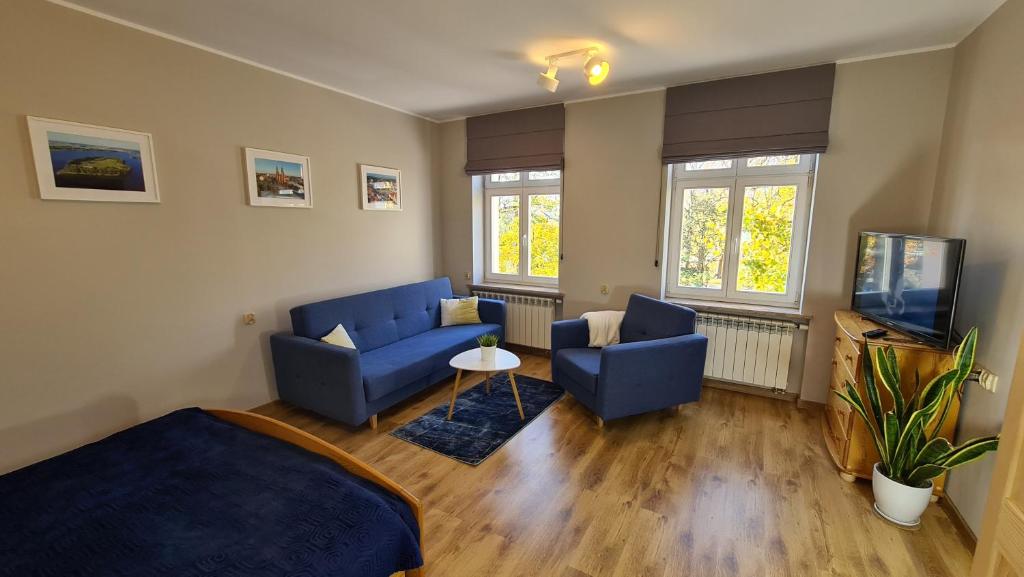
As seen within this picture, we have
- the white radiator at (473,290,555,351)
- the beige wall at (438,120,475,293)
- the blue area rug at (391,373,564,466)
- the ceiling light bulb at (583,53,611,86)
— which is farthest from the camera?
the beige wall at (438,120,475,293)

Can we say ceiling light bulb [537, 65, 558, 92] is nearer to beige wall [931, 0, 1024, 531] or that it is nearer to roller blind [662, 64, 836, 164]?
roller blind [662, 64, 836, 164]

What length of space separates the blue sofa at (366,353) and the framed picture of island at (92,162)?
1208 millimetres

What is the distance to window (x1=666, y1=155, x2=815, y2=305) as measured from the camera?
3.36 m

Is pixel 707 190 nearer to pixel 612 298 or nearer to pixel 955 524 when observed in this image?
pixel 612 298

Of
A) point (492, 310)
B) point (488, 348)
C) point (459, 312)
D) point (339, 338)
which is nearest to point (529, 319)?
point (492, 310)

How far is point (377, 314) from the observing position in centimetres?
370

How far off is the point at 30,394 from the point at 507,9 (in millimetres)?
3255

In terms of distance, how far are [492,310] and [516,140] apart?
176 cm

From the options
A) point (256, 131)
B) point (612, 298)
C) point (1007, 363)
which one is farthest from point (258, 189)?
point (1007, 363)

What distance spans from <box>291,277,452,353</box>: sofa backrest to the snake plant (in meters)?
3.28

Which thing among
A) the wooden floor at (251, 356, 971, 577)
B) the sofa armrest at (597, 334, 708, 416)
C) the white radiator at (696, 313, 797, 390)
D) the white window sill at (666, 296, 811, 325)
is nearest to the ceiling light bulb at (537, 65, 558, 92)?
the sofa armrest at (597, 334, 708, 416)

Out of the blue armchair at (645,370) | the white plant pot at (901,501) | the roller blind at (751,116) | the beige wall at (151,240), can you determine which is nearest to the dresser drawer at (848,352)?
the white plant pot at (901,501)

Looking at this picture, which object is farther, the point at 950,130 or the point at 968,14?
the point at 950,130

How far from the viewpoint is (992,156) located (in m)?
2.14
